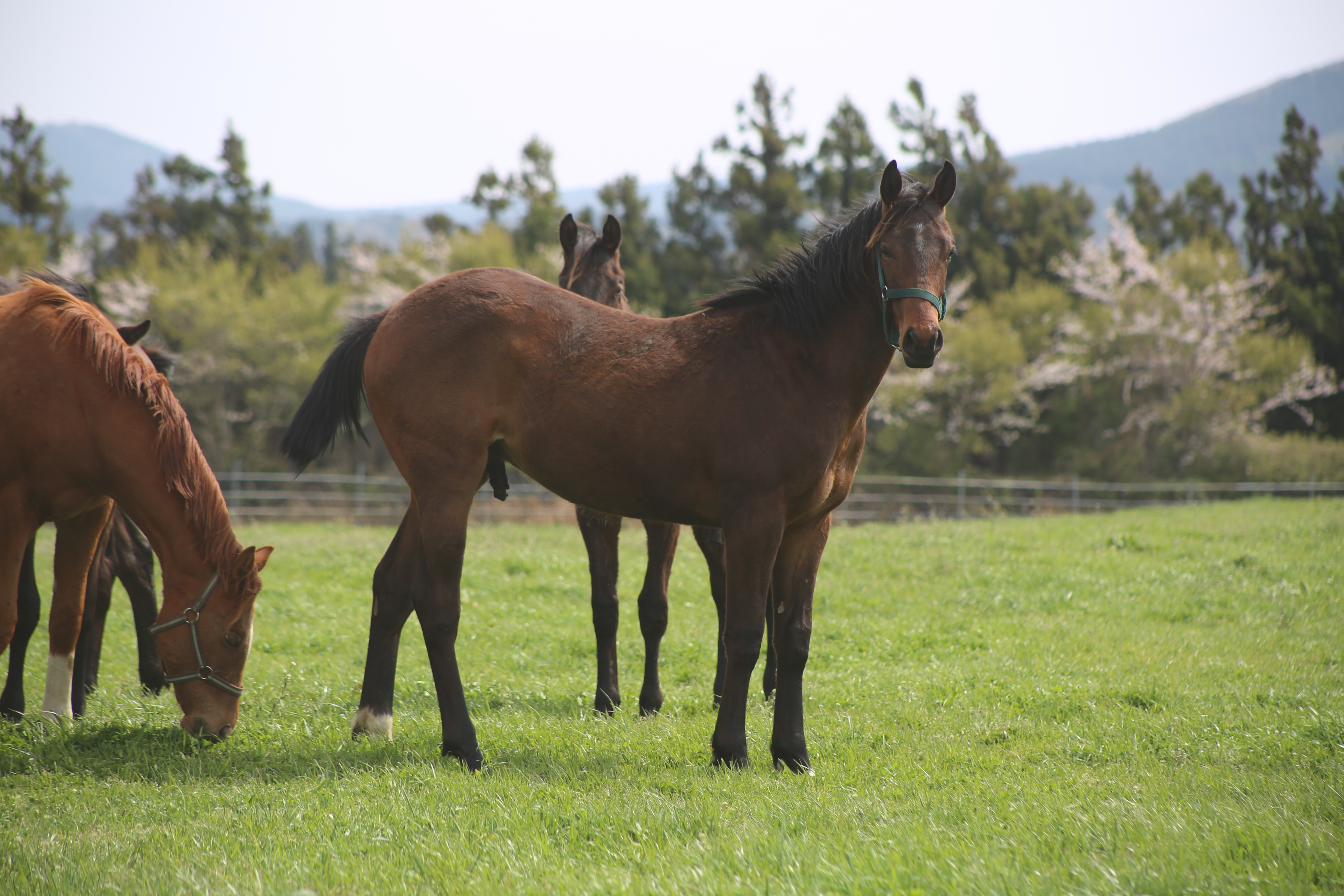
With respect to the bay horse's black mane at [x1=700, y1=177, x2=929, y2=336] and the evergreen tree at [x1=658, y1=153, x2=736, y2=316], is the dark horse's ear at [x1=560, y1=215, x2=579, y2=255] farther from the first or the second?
the evergreen tree at [x1=658, y1=153, x2=736, y2=316]

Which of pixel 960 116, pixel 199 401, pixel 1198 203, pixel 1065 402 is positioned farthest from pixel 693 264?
pixel 1198 203

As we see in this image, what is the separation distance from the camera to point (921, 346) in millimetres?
3699

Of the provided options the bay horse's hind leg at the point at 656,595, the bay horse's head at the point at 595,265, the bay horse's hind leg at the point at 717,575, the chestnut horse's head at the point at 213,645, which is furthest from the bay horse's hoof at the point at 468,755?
the bay horse's head at the point at 595,265

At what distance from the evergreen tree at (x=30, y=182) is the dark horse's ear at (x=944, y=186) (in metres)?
35.6

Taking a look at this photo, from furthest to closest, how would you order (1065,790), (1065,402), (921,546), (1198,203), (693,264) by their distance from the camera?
(1198,203)
(693,264)
(1065,402)
(921,546)
(1065,790)

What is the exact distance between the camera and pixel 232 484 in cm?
2289

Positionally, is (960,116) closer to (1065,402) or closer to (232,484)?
(1065,402)

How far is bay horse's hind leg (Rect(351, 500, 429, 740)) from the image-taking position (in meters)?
4.69

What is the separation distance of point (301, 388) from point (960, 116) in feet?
90.9

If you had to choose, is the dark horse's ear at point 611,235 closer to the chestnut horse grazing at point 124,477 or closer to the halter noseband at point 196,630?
the chestnut horse grazing at point 124,477

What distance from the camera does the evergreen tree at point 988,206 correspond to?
119ft

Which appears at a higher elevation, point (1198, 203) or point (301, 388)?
point (1198, 203)

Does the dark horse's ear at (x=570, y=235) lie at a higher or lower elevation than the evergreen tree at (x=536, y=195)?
lower

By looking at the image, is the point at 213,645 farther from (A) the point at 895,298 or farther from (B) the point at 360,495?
(B) the point at 360,495
